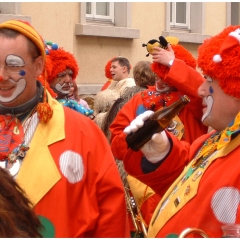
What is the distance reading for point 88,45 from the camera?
30.2ft

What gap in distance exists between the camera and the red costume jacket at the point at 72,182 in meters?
2.98

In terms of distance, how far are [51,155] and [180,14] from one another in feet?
28.5

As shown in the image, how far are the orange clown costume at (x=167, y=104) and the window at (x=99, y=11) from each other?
5.01m

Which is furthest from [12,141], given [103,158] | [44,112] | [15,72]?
[103,158]

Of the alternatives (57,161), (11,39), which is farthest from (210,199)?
(11,39)

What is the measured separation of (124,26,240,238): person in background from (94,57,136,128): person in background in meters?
3.03

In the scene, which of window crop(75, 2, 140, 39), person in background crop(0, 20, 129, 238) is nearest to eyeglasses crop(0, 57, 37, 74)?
person in background crop(0, 20, 129, 238)

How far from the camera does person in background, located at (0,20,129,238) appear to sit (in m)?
2.99

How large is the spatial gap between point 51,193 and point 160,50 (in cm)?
195

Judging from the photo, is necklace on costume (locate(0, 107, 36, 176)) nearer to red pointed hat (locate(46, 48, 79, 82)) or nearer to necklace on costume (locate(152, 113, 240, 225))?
necklace on costume (locate(152, 113, 240, 225))

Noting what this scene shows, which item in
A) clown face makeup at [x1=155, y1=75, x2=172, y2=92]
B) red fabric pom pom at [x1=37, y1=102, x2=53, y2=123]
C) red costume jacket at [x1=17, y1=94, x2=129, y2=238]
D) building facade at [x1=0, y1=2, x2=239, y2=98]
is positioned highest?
building facade at [x1=0, y1=2, x2=239, y2=98]

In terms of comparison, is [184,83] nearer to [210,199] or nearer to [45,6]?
[210,199]

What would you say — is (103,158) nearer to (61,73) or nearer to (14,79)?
(14,79)

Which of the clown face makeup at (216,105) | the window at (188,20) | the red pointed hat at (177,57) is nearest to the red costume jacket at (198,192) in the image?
the clown face makeup at (216,105)
